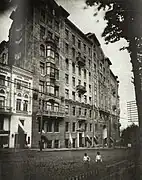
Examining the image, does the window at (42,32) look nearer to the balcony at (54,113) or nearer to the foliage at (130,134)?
the balcony at (54,113)

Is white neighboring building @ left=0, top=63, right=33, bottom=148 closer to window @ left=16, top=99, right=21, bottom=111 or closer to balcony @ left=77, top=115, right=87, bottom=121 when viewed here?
window @ left=16, top=99, right=21, bottom=111

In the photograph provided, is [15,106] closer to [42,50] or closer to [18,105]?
[18,105]

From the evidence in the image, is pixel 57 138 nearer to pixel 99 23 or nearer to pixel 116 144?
pixel 116 144

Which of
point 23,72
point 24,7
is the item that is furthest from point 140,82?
point 24,7

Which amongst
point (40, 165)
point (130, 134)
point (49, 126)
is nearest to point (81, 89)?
point (49, 126)

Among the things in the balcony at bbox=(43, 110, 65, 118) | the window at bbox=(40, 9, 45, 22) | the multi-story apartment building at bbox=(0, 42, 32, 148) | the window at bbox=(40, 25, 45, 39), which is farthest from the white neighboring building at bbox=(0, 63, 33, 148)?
the window at bbox=(40, 9, 45, 22)

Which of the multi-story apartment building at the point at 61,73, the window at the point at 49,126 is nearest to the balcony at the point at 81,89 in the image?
the multi-story apartment building at the point at 61,73
